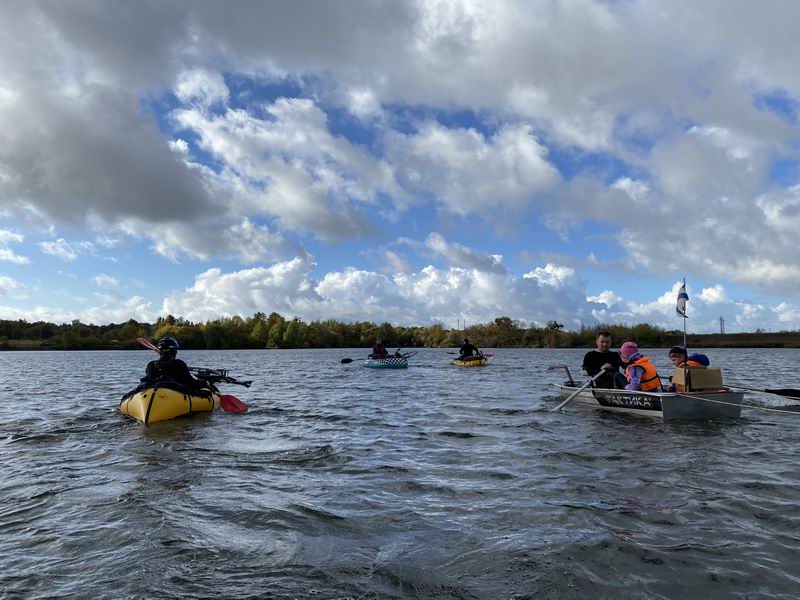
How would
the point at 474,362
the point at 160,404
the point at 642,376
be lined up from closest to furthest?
the point at 160,404
the point at 642,376
the point at 474,362

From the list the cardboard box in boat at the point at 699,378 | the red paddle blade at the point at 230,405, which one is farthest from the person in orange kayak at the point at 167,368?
the cardboard box in boat at the point at 699,378

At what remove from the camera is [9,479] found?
8383 mm

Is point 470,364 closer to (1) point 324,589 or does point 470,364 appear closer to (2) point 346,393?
(2) point 346,393

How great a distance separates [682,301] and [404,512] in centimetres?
1445

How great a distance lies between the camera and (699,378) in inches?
538

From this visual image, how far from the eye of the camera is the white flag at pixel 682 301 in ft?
56.6

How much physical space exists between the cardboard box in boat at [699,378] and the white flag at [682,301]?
3.71 metres

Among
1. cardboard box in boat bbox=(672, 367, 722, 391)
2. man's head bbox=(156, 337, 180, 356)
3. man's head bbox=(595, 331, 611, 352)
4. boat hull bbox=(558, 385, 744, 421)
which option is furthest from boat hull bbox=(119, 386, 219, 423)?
cardboard box in boat bbox=(672, 367, 722, 391)

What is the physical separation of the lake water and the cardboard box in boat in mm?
1031

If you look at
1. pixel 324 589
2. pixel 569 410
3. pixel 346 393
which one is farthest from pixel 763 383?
pixel 324 589

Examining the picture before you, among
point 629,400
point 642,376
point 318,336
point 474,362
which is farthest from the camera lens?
point 318,336

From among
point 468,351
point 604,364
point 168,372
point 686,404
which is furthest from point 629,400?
point 468,351

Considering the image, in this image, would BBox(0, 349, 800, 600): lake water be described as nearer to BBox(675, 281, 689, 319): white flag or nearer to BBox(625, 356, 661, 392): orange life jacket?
BBox(625, 356, 661, 392): orange life jacket

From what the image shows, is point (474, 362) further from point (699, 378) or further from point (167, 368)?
point (167, 368)
